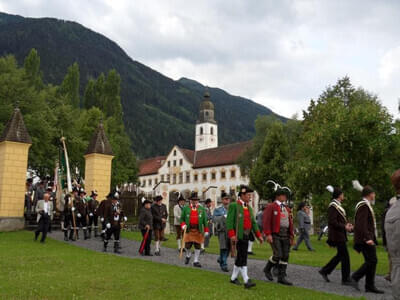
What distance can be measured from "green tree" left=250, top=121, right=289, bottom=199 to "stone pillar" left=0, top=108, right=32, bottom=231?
96.7 feet

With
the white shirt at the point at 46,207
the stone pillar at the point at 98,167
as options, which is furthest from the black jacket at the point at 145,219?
the stone pillar at the point at 98,167

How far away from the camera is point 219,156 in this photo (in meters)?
82.4

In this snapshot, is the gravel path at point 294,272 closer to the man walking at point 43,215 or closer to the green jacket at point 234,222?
the man walking at point 43,215

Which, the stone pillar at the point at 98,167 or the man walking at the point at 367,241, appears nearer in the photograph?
the man walking at the point at 367,241

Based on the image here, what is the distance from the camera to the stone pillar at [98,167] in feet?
81.9

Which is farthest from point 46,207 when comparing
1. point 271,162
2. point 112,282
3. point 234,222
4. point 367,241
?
point 271,162

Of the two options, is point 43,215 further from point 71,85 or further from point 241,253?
point 71,85

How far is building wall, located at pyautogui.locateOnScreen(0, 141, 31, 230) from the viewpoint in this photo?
69.3ft

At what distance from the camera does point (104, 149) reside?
25500mm

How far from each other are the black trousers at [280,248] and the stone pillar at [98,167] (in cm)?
1699

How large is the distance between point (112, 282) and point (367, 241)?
5.11 meters

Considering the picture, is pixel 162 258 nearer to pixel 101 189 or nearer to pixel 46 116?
pixel 101 189

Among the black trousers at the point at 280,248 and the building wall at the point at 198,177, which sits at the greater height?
the building wall at the point at 198,177

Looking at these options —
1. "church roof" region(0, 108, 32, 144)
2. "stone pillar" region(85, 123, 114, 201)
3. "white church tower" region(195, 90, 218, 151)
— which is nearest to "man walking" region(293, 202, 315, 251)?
"stone pillar" region(85, 123, 114, 201)
